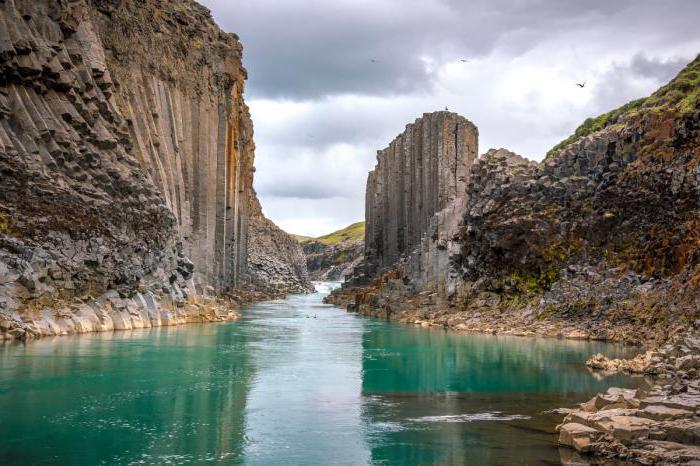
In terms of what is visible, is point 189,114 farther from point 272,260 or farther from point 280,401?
point 272,260

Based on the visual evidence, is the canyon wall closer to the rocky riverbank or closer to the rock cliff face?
the rock cliff face

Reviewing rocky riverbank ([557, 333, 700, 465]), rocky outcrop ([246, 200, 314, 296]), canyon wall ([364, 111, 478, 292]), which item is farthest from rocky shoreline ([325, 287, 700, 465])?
rocky outcrop ([246, 200, 314, 296])

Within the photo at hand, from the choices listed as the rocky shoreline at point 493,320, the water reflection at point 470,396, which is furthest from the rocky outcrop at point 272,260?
the water reflection at point 470,396

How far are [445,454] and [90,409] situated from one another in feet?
35.6

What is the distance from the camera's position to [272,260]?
140000mm

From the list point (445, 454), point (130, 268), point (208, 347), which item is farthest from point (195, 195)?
point (445, 454)

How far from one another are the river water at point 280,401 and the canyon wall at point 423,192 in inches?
1154

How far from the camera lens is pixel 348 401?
23.3 m

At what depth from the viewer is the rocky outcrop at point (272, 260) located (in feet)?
427

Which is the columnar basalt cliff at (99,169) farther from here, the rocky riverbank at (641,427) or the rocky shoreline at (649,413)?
the rocky riverbank at (641,427)

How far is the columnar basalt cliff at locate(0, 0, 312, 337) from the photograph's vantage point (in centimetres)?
3959

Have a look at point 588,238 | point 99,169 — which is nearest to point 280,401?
point 99,169

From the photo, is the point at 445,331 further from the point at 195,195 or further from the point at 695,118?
the point at 195,195

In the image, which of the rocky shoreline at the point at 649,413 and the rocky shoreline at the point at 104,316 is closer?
the rocky shoreline at the point at 649,413
